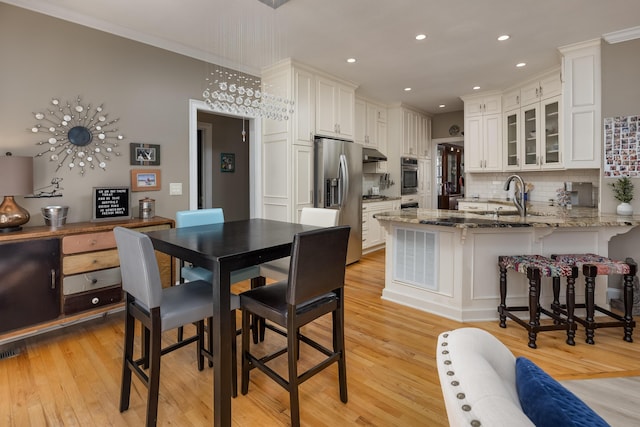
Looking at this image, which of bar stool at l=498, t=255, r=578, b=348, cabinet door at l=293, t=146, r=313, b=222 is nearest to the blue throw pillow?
bar stool at l=498, t=255, r=578, b=348

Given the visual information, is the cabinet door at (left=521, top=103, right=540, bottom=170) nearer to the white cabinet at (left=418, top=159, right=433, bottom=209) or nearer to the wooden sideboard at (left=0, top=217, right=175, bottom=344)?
the white cabinet at (left=418, top=159, right=433, bottom=209)

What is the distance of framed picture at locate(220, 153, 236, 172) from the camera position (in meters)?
5.68

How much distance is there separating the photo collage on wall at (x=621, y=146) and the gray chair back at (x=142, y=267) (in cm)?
440

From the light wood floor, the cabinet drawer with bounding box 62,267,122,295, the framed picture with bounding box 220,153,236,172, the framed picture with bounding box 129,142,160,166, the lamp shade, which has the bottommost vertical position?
the light wood floor

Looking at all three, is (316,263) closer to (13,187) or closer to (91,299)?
(91,299)

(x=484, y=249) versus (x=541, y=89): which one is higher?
(x=541, y=89)

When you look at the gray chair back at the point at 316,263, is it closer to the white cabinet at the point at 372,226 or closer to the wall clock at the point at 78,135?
the wall clock at the point at 78,135

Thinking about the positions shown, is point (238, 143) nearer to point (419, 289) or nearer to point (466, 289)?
point (419, 289)

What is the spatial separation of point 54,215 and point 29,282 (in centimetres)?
57

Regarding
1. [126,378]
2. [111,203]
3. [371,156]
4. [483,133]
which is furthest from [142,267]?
[483,133]

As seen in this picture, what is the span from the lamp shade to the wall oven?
545cm

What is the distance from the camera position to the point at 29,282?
7.96 feet

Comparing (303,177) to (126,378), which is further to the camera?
(303,177)

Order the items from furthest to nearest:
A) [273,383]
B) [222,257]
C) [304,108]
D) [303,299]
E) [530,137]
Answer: [530,137], [304,108], [273,383], [303,299], [222,257]
